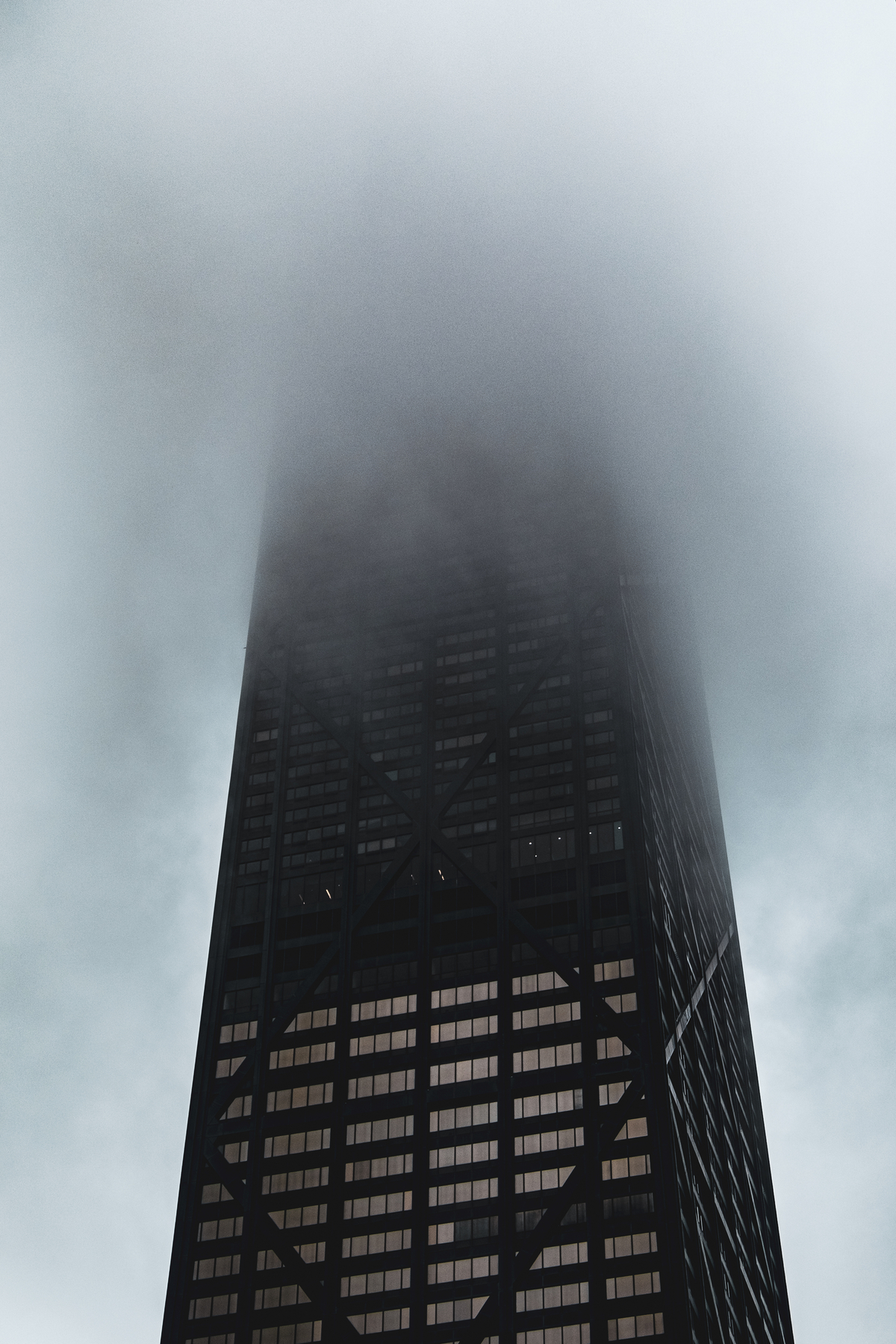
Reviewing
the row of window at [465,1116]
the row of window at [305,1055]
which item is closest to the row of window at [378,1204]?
the row of window at [465,1116]

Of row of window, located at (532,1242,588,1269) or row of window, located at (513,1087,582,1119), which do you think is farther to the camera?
row of window, located at (513,1087,582,1119)

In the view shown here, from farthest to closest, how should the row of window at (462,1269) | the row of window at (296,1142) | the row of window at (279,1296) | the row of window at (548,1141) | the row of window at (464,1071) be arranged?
the row of window at (296,1142) < the row of window at (464,1071) < the row of window at (548,1141) < the row of window at (279,1296) < the row of window at (462,1269)

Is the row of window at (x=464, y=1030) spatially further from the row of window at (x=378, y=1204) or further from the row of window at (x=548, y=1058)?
the row of window at (x=378, y=1204)

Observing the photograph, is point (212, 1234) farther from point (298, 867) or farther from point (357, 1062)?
point (298, 867)

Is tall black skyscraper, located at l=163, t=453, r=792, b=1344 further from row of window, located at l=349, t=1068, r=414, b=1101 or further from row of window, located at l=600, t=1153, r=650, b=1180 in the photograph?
row of window, located at l=349, t=1068, r=414, b=1101

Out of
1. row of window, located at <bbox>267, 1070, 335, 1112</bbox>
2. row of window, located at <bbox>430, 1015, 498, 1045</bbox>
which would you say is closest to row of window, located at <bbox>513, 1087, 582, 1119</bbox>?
row of window, located at <bbox>430, 1015, 498, 1045</bbox>

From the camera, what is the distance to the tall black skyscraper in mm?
144250

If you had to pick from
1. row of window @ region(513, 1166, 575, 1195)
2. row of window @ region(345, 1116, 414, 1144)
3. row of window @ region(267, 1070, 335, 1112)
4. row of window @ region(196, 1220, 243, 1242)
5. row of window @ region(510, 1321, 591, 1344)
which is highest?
row of window @ region(267, 1070, 335, 1112)

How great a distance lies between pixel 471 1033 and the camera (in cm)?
16012

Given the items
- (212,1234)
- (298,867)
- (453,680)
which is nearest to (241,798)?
(298,867)

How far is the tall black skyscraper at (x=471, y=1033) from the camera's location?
144m

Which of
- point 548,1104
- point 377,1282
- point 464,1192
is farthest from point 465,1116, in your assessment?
point 377,1282

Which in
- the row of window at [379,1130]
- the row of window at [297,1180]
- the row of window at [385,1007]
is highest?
the row of window at [385,1007]

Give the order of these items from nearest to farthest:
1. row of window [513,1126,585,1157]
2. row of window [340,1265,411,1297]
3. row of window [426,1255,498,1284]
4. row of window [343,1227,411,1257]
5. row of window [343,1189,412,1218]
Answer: row of window [426,1255,498,1284] → row of window [340,1265,411,1297] → row of window [343,1227,411,1257] → row of window [513,1126,585,1157] → row of window [343,1189,412,1218]
